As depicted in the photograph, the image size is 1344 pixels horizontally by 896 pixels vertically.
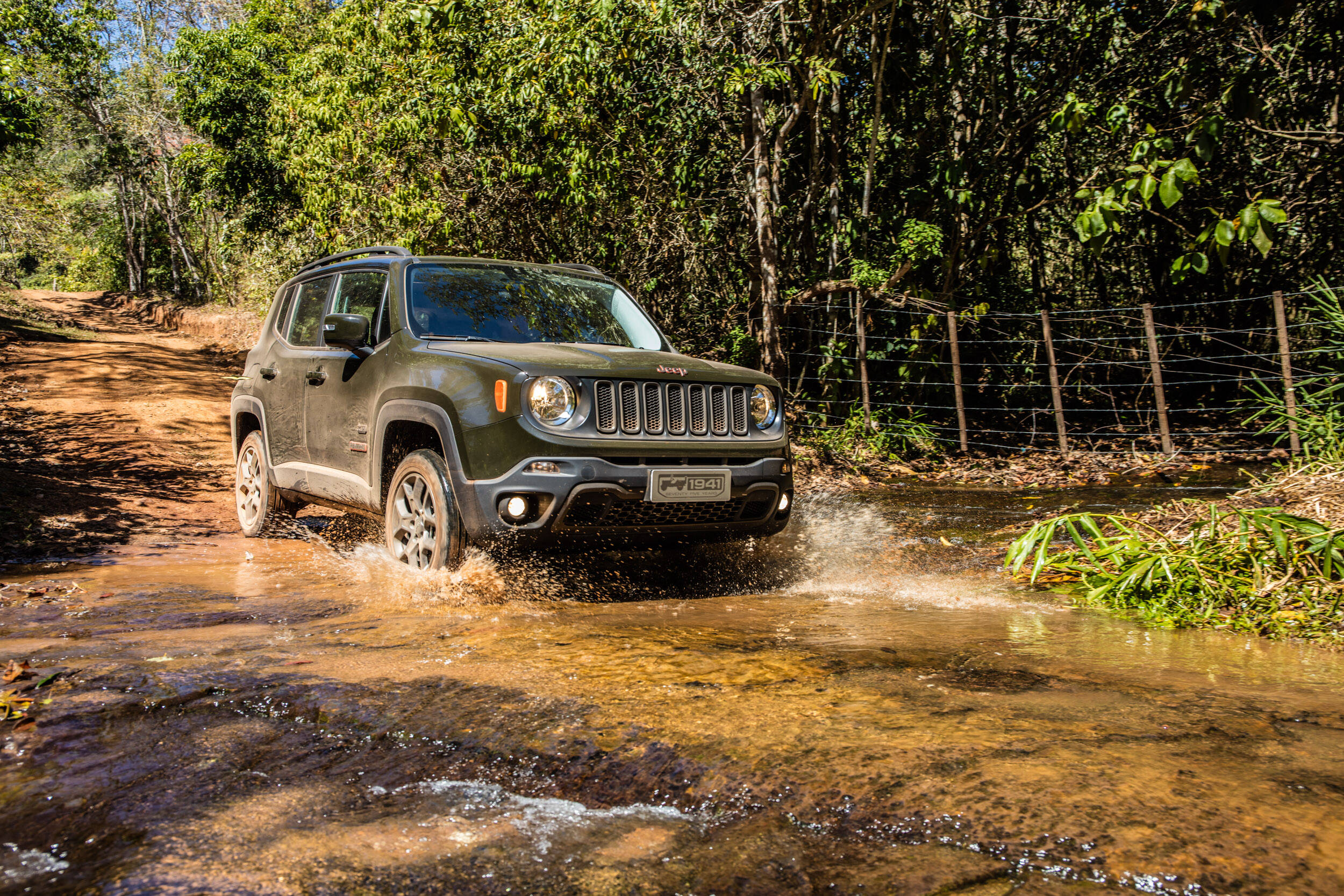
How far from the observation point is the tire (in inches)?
258

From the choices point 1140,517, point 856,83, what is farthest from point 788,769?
point 856,83

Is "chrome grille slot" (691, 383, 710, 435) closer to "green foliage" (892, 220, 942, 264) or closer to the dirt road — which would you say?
the dirt road

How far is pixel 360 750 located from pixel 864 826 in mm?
1277

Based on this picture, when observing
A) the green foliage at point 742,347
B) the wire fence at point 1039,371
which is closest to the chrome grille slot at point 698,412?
the wire fence at point 1039,371

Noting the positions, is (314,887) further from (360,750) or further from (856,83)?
(856,83)

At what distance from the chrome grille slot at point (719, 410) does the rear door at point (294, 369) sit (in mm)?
2539

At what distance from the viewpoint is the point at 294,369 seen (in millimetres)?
6223

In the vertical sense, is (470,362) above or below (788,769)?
above

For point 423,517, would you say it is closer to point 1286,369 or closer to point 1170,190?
point 1170,190

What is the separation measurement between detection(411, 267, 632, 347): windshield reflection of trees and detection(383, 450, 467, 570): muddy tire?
2.58 feet

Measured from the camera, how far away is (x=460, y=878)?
1886 millimetres

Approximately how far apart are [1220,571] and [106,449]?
32.3 feet

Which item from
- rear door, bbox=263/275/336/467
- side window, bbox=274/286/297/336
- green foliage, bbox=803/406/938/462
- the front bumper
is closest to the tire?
rear door, bbox=263/275/336/467

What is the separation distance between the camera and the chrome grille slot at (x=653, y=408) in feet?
15.3
